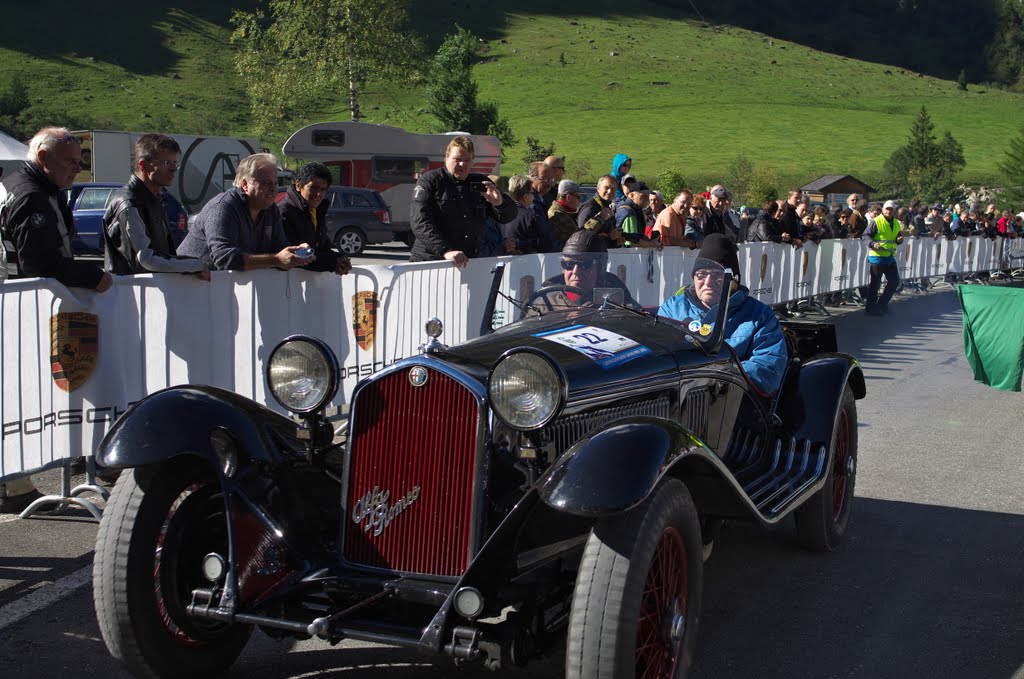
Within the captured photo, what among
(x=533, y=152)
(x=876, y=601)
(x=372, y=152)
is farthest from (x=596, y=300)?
(x=533, y=152)

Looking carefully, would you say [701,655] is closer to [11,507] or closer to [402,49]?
[11,507]

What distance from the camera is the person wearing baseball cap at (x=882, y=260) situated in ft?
55.7

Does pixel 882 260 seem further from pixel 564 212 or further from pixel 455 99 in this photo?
pixel 455 99

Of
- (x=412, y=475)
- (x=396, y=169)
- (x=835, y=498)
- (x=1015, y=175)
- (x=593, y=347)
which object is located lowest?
(x=835, y=498)

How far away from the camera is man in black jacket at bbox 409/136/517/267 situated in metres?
7.65

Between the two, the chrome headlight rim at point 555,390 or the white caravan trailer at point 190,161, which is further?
the white caravan trailer at point 190,161

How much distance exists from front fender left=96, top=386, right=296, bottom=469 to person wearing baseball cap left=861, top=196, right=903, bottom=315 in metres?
14.7

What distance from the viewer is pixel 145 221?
5867mm

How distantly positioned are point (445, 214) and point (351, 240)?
17.3m

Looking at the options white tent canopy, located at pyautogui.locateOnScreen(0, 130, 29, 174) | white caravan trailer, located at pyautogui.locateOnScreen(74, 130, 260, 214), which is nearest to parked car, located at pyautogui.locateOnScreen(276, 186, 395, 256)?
white caravan trailer, located at pyautogui.locateOnScreen(74, 130, 260, 214)

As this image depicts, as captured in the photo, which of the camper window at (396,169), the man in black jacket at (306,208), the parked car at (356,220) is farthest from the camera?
the camper window at (396,169)

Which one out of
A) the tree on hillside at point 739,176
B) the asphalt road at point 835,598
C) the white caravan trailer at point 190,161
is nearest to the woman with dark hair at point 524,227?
the asphalt road at point 835,598

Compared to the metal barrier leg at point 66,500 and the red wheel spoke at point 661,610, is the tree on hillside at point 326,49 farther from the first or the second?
the red wheel spoke at point 661,610

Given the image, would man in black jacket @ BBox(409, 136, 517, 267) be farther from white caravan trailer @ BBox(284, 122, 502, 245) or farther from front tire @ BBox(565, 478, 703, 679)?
white caravan trailer @ BBox(284, 122, 502, 245)
